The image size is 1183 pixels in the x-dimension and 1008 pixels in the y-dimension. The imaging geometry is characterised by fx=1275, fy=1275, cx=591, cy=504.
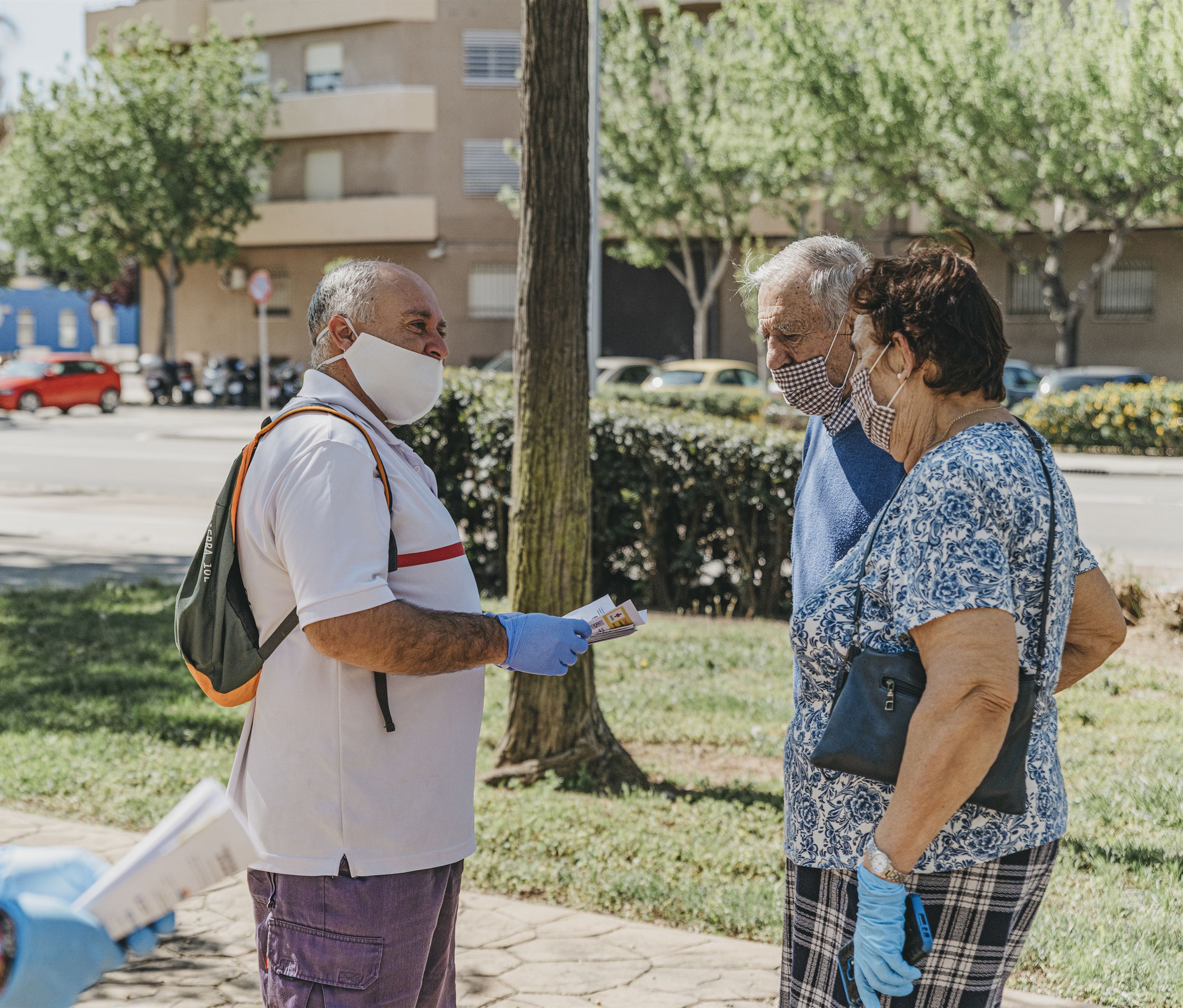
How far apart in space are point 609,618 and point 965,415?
816 millimetres

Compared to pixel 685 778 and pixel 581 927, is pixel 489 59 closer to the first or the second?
pixel 685 778

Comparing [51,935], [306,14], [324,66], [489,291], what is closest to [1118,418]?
[489,291]

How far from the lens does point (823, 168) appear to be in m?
29.8

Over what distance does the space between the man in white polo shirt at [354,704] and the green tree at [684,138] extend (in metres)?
28.2

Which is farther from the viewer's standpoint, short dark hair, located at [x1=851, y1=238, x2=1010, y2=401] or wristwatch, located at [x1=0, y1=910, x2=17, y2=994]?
short dark hair, located at [x1=851, y1=238, x2=1010, y2=401]

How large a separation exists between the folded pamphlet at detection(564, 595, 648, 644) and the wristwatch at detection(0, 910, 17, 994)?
120 cm

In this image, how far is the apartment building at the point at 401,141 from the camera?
1425 inches

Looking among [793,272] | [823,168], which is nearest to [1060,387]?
[823,168]

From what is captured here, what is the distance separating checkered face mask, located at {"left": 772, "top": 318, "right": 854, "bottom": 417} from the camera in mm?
2795

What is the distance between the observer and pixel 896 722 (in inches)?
80.0

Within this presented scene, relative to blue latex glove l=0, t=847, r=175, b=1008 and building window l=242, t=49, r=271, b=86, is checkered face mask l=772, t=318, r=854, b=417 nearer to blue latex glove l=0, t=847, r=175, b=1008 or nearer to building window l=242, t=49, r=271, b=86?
blue latex glove l=0, t=847, r=175, b=1008

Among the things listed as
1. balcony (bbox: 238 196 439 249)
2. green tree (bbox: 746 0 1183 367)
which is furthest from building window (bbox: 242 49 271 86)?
green tree (bbox: 746 0 1183 367)

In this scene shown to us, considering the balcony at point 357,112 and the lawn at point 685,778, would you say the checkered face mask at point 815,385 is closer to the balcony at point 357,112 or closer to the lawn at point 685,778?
the lawn at point 685,778

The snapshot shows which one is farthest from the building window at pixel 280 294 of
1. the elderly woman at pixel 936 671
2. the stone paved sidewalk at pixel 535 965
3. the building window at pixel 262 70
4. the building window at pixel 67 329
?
the elderly woman at pixel 936 671
